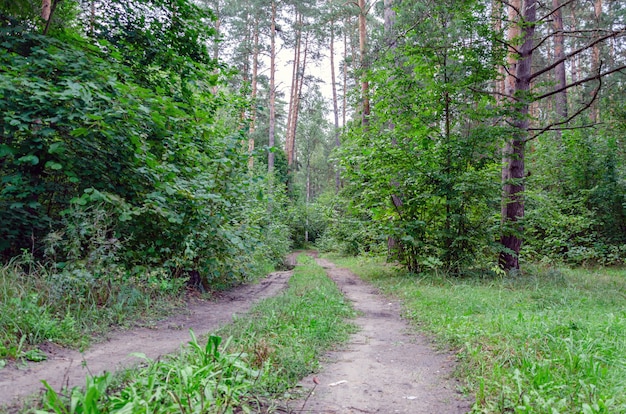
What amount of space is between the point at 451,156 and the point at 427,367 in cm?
651

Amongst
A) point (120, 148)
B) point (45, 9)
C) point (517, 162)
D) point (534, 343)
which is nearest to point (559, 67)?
point (517, 162)

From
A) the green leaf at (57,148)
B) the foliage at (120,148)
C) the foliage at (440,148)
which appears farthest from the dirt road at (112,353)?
the foliage at (440,148)

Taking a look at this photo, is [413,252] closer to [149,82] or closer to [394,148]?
[394,148]

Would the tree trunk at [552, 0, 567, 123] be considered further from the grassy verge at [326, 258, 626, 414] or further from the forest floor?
the forest floor

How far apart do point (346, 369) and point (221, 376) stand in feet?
4.45

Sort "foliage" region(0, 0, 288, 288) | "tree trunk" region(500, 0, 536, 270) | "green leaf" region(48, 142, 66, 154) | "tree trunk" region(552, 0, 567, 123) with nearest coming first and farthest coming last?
"green leaf" region(48, 142, 66, 154) < "foliage" region(0, 0, 288, 288) < "tree trunk" region(500, 0, 536, 270) < "tree trunk" region(552, 0, 567, 123)

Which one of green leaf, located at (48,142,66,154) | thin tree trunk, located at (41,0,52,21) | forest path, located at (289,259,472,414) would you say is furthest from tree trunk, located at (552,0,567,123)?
green leaf, located at (48,142,66,154)

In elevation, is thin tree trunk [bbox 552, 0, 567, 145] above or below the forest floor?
above

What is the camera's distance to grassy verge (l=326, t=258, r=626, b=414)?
2.46 metres

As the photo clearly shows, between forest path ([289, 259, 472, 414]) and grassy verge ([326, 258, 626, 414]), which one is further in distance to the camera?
forest path ([289, 259, 472, 414])

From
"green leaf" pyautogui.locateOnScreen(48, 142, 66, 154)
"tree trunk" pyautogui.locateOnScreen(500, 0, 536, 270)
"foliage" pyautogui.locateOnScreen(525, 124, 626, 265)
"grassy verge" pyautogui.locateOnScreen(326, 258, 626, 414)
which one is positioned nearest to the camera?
"grassy verge" pyautogui.locateOnScreen(326, 258, 626, 414)

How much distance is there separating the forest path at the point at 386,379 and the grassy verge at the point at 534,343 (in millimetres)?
211

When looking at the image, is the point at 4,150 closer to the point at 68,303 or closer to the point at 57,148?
the point at 57,148

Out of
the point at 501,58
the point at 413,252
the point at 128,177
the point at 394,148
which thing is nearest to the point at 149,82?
the point at 128,177
